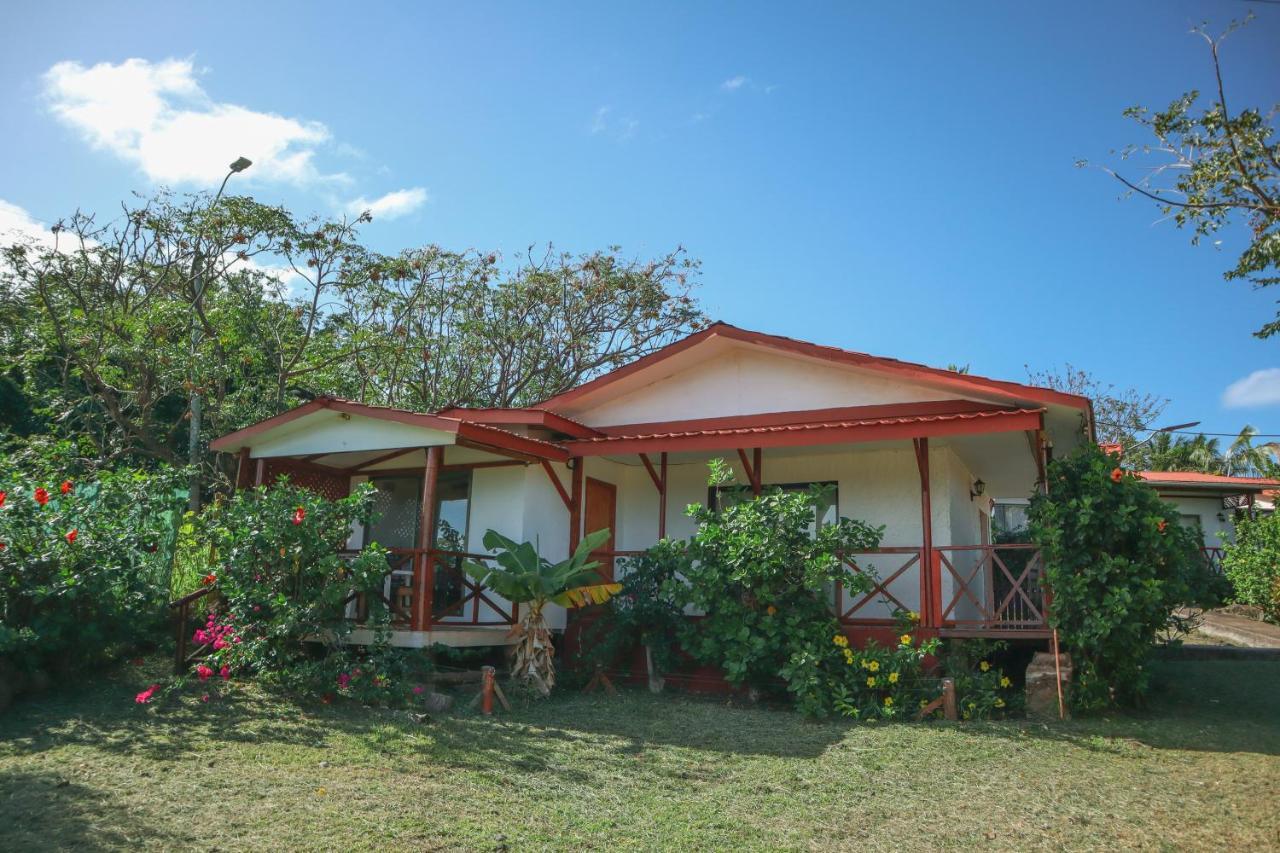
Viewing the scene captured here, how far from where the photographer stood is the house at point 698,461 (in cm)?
1073

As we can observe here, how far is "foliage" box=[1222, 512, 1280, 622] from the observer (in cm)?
1975

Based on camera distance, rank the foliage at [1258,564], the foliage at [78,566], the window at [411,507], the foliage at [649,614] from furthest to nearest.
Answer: the foliage at [1258,564]
the window at [411,507]
the foliage at [649,614]
the foliage at [78,566]

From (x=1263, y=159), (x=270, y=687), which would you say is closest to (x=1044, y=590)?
(x=1263, y=159)

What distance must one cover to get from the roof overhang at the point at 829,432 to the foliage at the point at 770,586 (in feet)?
2.91

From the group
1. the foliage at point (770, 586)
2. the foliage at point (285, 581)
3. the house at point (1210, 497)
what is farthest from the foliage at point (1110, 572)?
the house at point (1210, 497)

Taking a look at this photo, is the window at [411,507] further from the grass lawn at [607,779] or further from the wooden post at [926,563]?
the wooden post at [926,563]

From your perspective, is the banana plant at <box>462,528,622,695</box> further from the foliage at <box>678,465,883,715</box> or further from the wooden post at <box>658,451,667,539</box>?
the wooden post at <box>658,451,667,539</box>

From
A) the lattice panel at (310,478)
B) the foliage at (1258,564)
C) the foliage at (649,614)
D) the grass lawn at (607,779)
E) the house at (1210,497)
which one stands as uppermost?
the house at (1210,497)

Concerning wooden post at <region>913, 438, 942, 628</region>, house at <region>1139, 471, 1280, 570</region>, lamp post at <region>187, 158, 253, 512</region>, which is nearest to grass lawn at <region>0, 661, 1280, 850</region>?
wooden post at <region>913, 438, 942, 628</region>

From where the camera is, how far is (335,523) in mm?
9680

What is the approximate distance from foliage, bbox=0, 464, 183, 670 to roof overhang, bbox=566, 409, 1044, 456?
5.07 m

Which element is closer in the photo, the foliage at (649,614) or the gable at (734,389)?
the foliage at (649,614)

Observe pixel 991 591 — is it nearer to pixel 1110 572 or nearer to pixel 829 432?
pixel 1110 572

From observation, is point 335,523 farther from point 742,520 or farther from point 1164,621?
point 1164,621
